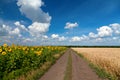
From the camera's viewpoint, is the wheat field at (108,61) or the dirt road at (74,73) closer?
the dirt road at (74,73)

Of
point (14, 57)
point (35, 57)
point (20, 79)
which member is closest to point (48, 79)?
point (20, 79)

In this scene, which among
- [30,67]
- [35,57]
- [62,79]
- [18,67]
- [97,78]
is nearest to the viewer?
[62,79]

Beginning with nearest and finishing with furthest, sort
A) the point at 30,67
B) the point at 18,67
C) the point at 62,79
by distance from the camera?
the point at 62,79 → the point at 18,67 → the point at 30,67

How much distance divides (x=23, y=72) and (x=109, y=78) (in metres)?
6.24

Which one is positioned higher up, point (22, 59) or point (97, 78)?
point (22, 59)

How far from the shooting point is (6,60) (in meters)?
12.9

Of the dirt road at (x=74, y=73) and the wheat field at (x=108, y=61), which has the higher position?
the wheat field at (x=108, y=61)

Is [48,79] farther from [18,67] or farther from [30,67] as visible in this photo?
[30,67]

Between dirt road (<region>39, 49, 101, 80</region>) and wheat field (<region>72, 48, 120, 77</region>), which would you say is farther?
wheat field (<region>72, 48, 120, 77</region>)

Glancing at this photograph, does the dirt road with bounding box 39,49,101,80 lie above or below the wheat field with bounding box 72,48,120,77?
below

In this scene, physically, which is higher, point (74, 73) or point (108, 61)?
point (108, 61)

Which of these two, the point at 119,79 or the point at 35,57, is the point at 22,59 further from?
the point at 119,79

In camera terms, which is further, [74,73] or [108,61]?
[108,61]

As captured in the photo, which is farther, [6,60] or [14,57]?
[14,57]
